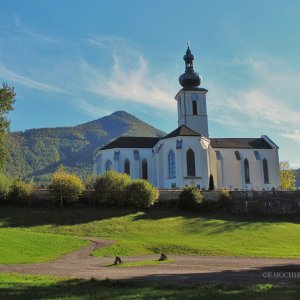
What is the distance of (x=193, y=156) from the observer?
228 feet

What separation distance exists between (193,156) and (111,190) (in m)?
19.2

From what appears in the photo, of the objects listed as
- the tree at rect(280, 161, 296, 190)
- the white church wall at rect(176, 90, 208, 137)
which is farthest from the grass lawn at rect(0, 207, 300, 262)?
the tree at rect(280, 161, 296, 190)

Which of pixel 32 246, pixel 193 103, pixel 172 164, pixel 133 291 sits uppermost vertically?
pixel 193 103

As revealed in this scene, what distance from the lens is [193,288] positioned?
14852 mm

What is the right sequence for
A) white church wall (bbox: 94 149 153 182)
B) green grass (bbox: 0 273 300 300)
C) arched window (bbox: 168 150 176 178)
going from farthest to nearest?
1. white church wall (bbox: 94 149 153 182)
2. arched window (bbox: 168 150 176 178)
3. green grass (bbox: 0 273 300 300)

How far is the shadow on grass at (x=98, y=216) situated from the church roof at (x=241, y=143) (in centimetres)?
2493

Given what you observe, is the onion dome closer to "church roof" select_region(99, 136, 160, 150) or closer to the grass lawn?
"church roof" select_region(99, 136, 160, 150)

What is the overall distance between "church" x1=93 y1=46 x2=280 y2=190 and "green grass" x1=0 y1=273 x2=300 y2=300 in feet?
171

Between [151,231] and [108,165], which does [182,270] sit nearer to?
[151,231]

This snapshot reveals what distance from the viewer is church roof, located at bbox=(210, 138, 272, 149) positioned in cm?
7931

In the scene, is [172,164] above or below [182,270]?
above

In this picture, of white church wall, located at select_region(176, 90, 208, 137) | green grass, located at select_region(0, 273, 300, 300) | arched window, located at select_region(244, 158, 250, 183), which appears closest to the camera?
green grass, located at select_region(0, 273, 300, 300)

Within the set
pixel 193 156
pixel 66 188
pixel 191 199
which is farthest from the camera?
pixel 193 156

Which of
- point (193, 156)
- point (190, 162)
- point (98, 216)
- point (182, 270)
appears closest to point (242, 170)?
point (193, 156)
